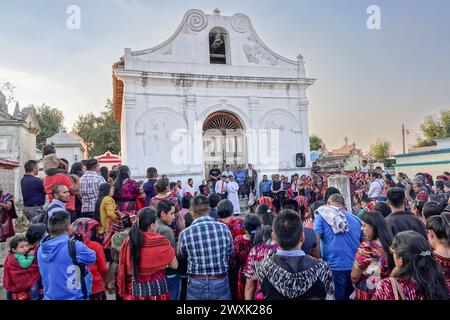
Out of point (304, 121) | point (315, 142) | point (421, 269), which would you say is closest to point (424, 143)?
point (315, 142)

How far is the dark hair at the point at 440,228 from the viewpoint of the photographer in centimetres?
302

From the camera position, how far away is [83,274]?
11.0 ft

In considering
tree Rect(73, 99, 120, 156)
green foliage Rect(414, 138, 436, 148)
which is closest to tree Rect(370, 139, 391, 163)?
green foliage Rect(414, 138, 436, 148)

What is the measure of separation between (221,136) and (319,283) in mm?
14411

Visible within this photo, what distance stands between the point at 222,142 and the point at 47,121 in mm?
34853

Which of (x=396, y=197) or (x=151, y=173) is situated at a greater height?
(x=151, y=173)

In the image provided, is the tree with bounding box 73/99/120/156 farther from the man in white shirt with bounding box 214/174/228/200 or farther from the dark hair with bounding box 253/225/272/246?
the dark hair with bounding box 253/225/272/246

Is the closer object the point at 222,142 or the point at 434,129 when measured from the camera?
the point at 222,142

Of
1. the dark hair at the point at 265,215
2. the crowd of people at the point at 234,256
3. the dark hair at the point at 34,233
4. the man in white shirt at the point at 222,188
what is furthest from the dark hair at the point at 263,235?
the man in white shirt at the point at 222,188

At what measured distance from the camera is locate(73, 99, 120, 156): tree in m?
42.9

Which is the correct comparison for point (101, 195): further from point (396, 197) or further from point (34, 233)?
point (396, 197)
